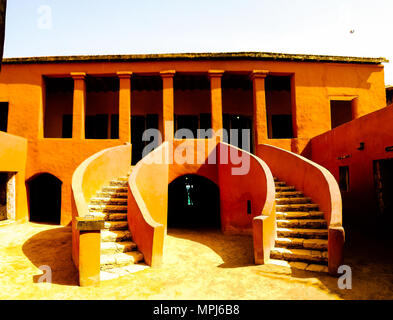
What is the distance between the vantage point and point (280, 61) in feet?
36.7

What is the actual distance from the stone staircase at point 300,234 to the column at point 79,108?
8339mm

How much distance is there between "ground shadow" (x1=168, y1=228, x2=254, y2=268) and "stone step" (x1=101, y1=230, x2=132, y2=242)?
7.88 feet

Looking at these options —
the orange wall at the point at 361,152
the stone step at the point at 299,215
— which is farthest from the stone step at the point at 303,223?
the orange wall at the point at 361,152

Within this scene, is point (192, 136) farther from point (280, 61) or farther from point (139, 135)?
point (280, 61)

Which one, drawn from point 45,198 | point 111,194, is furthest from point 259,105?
point 45,198

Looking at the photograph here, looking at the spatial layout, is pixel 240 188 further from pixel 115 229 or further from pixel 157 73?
pixel 157 73

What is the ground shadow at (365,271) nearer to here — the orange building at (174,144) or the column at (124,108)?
the orange building at (174,144)

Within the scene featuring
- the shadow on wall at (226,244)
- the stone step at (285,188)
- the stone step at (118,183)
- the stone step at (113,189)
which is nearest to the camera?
the shadow on wall at (226,244)

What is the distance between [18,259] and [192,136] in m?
9.29

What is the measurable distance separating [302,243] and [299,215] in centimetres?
102

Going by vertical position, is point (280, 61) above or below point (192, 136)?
above

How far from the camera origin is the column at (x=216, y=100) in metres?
10.8

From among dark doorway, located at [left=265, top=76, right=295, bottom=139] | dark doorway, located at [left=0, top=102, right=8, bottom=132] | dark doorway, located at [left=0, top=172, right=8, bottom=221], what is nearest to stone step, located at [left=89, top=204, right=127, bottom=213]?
dark doorway, located at [left=0, top=172, right=8, bottom=221]
